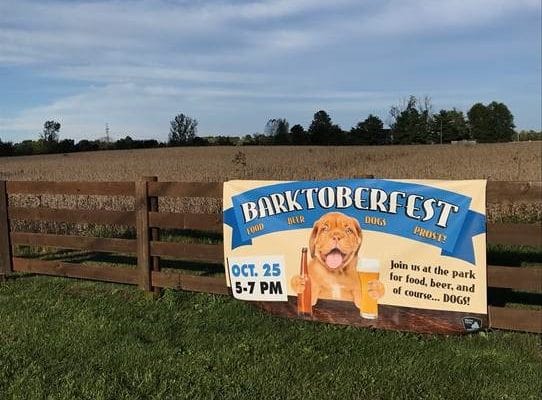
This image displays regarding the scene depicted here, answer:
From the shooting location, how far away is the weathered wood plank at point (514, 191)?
16.7 feet

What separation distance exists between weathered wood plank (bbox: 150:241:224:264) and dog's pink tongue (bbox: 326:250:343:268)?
1.27 meters

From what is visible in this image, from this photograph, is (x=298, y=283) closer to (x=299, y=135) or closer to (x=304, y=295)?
(x=304, y=295)

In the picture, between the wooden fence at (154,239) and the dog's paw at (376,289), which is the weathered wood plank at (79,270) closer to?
the wooden fence at (154,239)

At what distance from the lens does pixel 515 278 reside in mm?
5145

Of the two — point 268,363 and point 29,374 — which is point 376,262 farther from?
point 29,374

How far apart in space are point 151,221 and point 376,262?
269cm

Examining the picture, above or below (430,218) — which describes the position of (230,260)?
below

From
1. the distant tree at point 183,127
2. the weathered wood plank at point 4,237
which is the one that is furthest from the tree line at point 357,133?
the weathered wood plank at point 4,237

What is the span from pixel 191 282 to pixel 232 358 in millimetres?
1970

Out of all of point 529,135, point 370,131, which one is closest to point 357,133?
point 370,131

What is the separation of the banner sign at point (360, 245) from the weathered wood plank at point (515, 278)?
11cm

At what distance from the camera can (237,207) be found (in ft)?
21.0

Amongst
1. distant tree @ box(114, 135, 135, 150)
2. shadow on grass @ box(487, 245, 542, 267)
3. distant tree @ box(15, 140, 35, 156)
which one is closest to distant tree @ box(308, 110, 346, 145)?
distant tree @ box(114, 135, 135, 150)

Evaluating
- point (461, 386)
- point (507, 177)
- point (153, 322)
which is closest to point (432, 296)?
point (461, 386)
